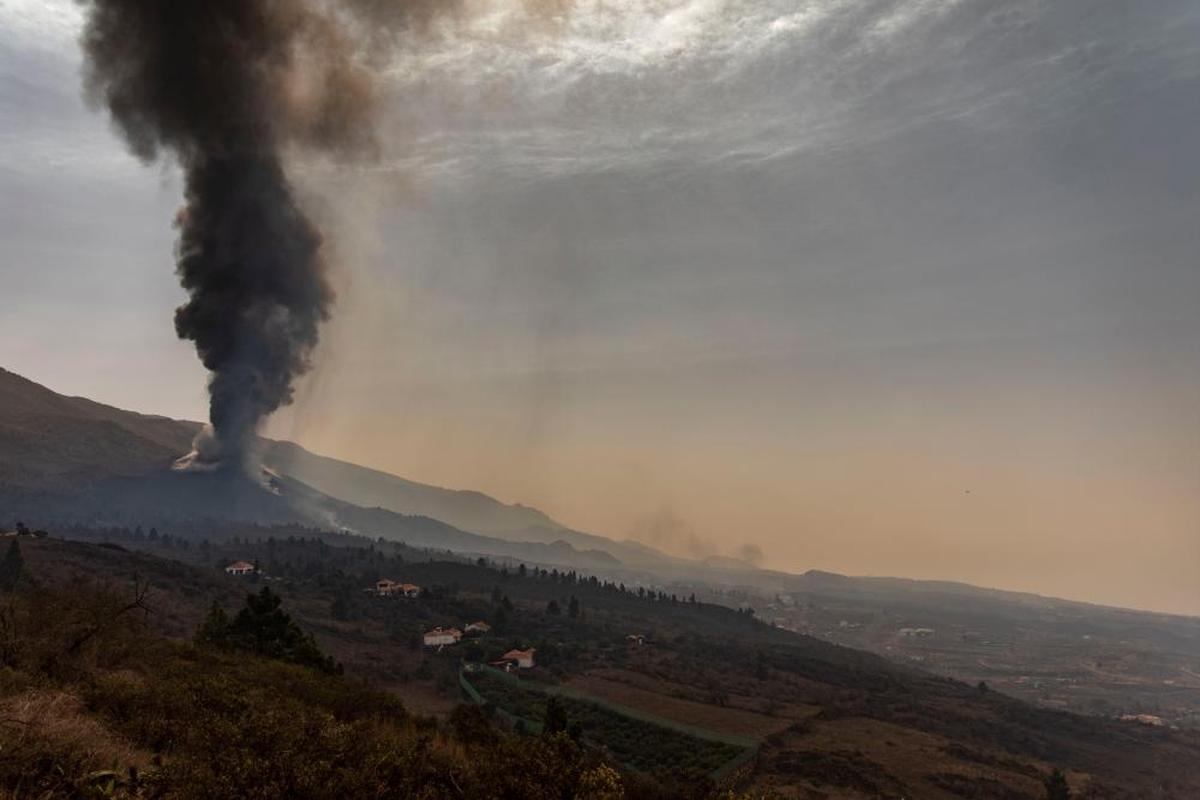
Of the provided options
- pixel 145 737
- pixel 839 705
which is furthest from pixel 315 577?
pixel 145 737

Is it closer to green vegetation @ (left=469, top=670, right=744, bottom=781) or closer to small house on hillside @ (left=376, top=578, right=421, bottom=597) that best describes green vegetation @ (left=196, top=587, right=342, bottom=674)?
green vegetation @ (left=469, top=670, right=744, bottom=781)

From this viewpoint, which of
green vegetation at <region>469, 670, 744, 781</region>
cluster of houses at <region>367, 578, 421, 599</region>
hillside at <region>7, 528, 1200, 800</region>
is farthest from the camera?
cluster of houses at <region>367, 578, 421, 599</region>

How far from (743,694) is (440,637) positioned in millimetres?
35554

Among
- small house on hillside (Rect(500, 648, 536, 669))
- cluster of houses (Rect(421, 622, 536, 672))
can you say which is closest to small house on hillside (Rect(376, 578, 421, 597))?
cluster of houses (Rect(421, 622, 536, 672))

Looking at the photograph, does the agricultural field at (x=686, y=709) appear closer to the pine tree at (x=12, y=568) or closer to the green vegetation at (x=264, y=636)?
the green vegetation at (x=264, y=636)

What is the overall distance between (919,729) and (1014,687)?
99.2m

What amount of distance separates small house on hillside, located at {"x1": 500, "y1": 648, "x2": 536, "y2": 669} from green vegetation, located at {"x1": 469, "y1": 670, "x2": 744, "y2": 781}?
12273 millimetres

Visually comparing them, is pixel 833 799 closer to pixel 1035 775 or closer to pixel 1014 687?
pixel 1035 775

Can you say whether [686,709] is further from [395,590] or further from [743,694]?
[395,590]

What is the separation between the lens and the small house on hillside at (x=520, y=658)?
72.4m

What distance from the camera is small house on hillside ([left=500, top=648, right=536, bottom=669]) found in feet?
238

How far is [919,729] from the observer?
221ft

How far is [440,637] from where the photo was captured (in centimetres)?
8131

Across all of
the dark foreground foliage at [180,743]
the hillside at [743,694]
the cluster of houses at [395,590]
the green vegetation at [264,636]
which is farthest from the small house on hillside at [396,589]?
the dark foreground foliage at [180,743]
